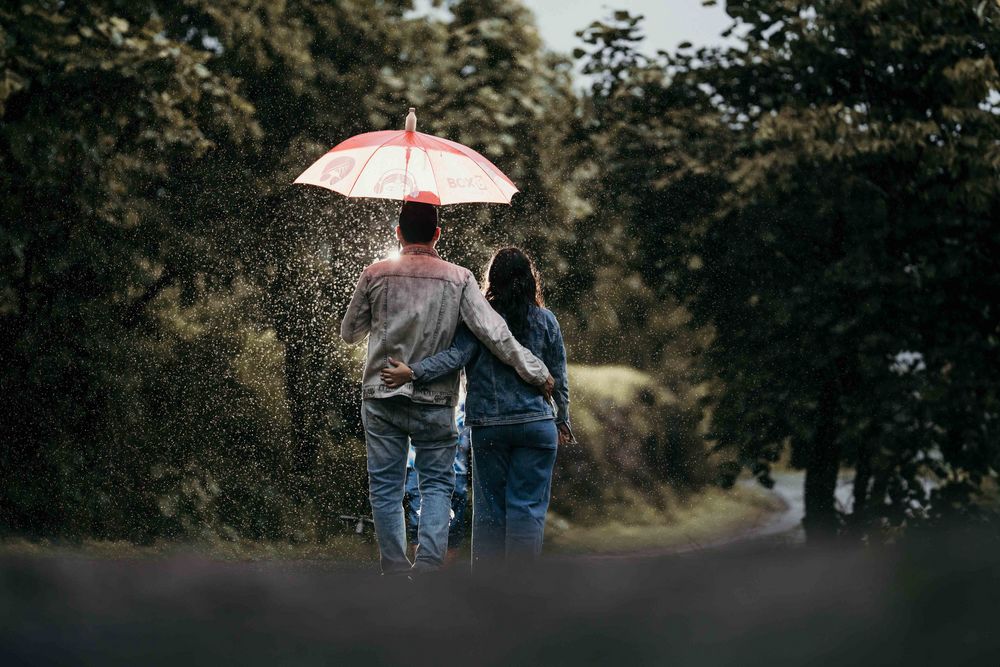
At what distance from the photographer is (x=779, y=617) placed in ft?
3.07

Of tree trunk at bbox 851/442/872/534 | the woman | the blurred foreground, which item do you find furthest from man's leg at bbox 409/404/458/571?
tree trunk at bbox 851/442/872/534

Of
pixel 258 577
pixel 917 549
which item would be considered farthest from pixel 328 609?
pixel 917 549

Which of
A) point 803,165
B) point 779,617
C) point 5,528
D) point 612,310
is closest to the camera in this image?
point 779,617

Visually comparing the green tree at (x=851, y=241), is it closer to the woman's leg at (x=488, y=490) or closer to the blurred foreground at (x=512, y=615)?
the woman's leg at (x=488, y=490)

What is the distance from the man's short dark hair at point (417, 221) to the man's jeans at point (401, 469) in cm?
70

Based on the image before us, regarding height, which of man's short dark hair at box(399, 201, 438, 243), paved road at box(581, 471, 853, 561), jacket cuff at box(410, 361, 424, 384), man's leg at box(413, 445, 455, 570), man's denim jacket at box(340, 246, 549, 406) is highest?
man's short dark hair at box(399, 201, 438, 243)

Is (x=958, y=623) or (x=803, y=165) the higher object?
(x=803, y=165)

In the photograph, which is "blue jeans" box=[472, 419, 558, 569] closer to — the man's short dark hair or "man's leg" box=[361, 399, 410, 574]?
"man's leg" box=[361, 399, 410, 574]

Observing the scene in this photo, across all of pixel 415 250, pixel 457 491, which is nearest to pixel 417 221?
pixel 415 250

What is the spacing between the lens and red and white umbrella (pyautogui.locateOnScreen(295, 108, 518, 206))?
14.4 ft

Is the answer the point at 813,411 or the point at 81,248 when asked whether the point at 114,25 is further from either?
the point at 813,411

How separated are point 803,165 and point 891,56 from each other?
0.94 meters

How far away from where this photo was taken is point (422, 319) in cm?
393

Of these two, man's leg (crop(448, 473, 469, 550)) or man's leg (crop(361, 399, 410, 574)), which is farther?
man's leg (crop(448, 473, 469, 550))
